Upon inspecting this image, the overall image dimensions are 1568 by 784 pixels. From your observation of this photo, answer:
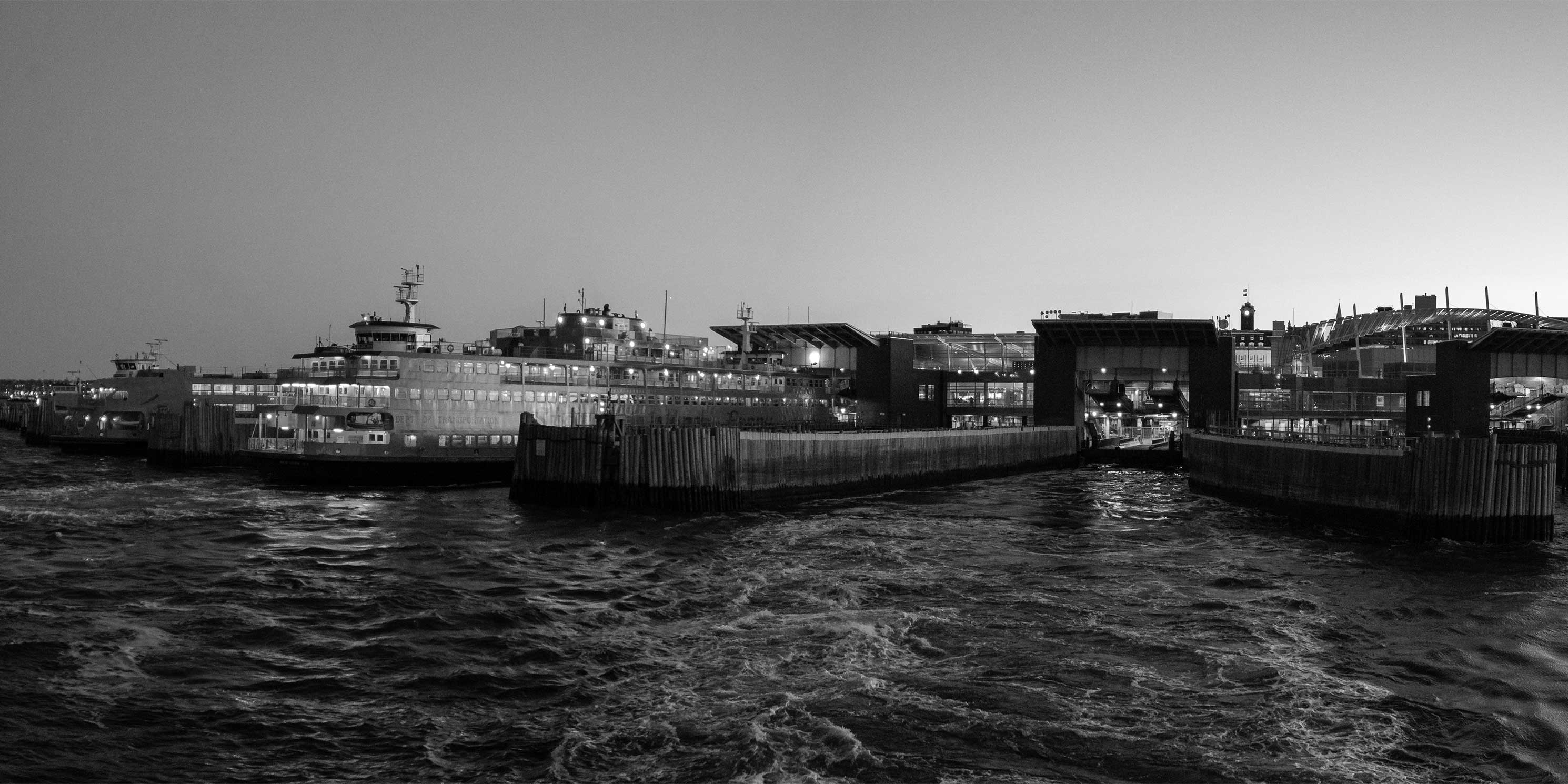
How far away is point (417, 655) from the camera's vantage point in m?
21.7

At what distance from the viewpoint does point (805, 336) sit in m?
100

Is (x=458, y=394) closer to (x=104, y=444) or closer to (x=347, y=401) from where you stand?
Answer: (x=347, y=401)

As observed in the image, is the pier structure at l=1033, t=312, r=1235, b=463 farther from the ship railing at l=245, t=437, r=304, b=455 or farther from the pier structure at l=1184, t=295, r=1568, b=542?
the ship railing at l=245, t=437, r=304, b=455

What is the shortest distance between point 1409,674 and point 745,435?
32.1 metres

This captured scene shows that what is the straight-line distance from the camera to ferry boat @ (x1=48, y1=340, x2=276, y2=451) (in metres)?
79.1

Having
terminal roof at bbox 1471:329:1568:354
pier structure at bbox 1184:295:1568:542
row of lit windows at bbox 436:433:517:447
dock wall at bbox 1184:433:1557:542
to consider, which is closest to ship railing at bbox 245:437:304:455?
row of lit windows at bbox 436:433:517:447

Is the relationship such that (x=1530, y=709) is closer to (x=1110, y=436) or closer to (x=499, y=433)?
(x=499, y=433)

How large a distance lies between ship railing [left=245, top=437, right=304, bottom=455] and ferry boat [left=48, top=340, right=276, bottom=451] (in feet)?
41.4

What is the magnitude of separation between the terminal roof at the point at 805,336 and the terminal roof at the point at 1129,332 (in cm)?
1752

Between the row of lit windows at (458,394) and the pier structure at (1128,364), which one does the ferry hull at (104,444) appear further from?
the pier structure at (1128,364)

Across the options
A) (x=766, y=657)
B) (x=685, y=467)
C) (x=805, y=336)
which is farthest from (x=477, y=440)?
(x=766, y=657)

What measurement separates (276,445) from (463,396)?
11383 millimetres

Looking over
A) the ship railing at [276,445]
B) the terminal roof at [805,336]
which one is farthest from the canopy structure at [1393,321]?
the ship railing at [276,445]

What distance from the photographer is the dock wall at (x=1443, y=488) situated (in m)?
36.5
